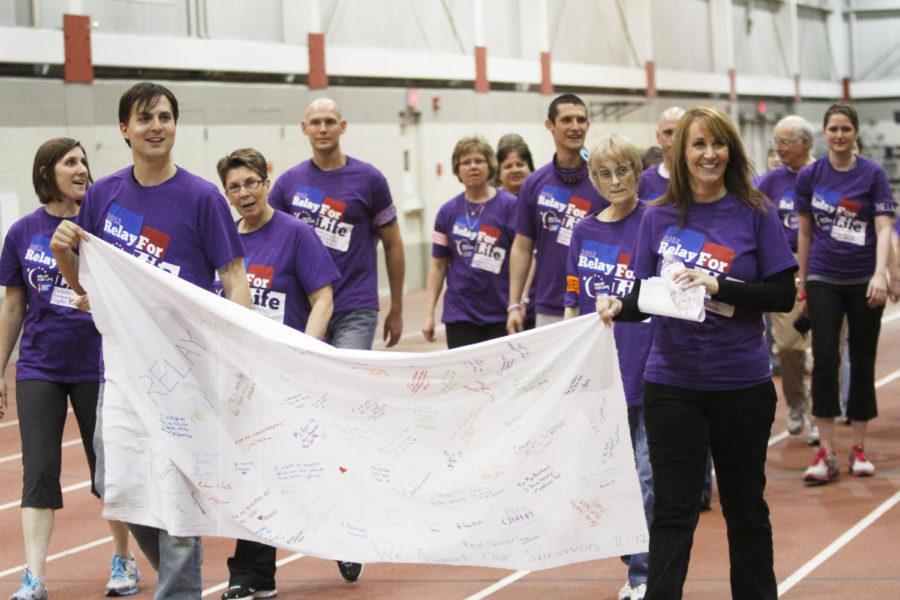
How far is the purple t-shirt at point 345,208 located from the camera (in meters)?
7.39

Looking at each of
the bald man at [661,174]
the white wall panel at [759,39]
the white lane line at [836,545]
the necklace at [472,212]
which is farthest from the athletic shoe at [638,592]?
the white wall panel at [759,39]

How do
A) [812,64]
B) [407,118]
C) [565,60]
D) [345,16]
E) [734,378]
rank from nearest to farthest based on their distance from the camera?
[734,378] < [345,16] < [407,118] < [565,60] < [812,64]

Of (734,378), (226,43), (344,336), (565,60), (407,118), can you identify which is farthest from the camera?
(565,60)

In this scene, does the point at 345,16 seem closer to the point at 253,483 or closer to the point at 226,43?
the point at 226,43

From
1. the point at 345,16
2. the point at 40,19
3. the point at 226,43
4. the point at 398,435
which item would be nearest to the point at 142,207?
the point at 398,435

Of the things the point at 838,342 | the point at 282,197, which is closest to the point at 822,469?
the point at 838,342

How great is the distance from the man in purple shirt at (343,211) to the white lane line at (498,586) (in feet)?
4.47

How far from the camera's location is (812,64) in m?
41.6

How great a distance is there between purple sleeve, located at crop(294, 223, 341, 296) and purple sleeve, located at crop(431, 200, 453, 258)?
7.00ft

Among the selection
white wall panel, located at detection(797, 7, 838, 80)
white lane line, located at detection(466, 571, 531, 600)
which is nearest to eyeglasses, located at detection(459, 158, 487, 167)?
white lane line, located at detection(466, 571, 531, 600)

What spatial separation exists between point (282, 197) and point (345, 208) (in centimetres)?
36

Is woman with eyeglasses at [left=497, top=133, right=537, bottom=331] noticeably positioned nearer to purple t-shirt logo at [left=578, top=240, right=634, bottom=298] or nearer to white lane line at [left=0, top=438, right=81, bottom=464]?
purple t-shirt logo at [left=578, top=240, right=634, bottom=298]

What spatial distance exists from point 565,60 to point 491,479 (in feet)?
80.3

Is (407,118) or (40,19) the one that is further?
(407,118)
